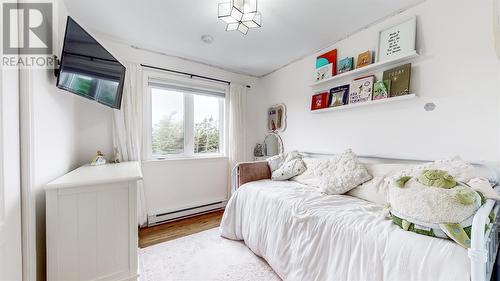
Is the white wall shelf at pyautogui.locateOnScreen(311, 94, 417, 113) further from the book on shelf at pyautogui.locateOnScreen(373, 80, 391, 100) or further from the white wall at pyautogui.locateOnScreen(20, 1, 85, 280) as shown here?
the white wall at pyautogui.locateOnScreen(20, 1, 85, 280)

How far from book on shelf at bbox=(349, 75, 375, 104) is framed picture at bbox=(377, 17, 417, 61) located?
21 cm

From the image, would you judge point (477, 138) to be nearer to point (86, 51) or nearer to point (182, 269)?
point (182, 269)

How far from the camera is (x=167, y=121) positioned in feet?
8.95

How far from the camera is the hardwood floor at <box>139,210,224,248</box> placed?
2150mm

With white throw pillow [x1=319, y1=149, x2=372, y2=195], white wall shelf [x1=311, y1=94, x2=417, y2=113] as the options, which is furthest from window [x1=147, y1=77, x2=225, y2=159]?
white throw pillow [x1=319, y1=149, x2=372, y2=195]

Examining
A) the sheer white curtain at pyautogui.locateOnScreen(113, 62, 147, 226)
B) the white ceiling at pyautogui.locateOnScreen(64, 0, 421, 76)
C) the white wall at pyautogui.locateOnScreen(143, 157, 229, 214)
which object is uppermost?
the white ceiling at pyautogui.locateOnScreen(64, 0, 421, 76)

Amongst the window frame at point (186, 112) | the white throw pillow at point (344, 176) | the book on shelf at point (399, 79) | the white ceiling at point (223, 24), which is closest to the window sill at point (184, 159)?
the window frame at point (186, 112)

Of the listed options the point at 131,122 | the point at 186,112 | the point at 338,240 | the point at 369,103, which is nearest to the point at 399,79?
the point at 369,103

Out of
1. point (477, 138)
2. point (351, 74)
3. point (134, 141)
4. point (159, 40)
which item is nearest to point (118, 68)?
point (159, 40)

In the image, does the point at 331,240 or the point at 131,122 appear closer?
the point at 331,240

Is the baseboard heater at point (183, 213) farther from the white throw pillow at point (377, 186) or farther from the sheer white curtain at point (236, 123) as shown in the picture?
the white throw pillow at point (377, 186)

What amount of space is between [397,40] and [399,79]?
1.15ft

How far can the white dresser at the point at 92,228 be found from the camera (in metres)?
1.08

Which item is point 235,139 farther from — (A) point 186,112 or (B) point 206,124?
(A) point 186,112
